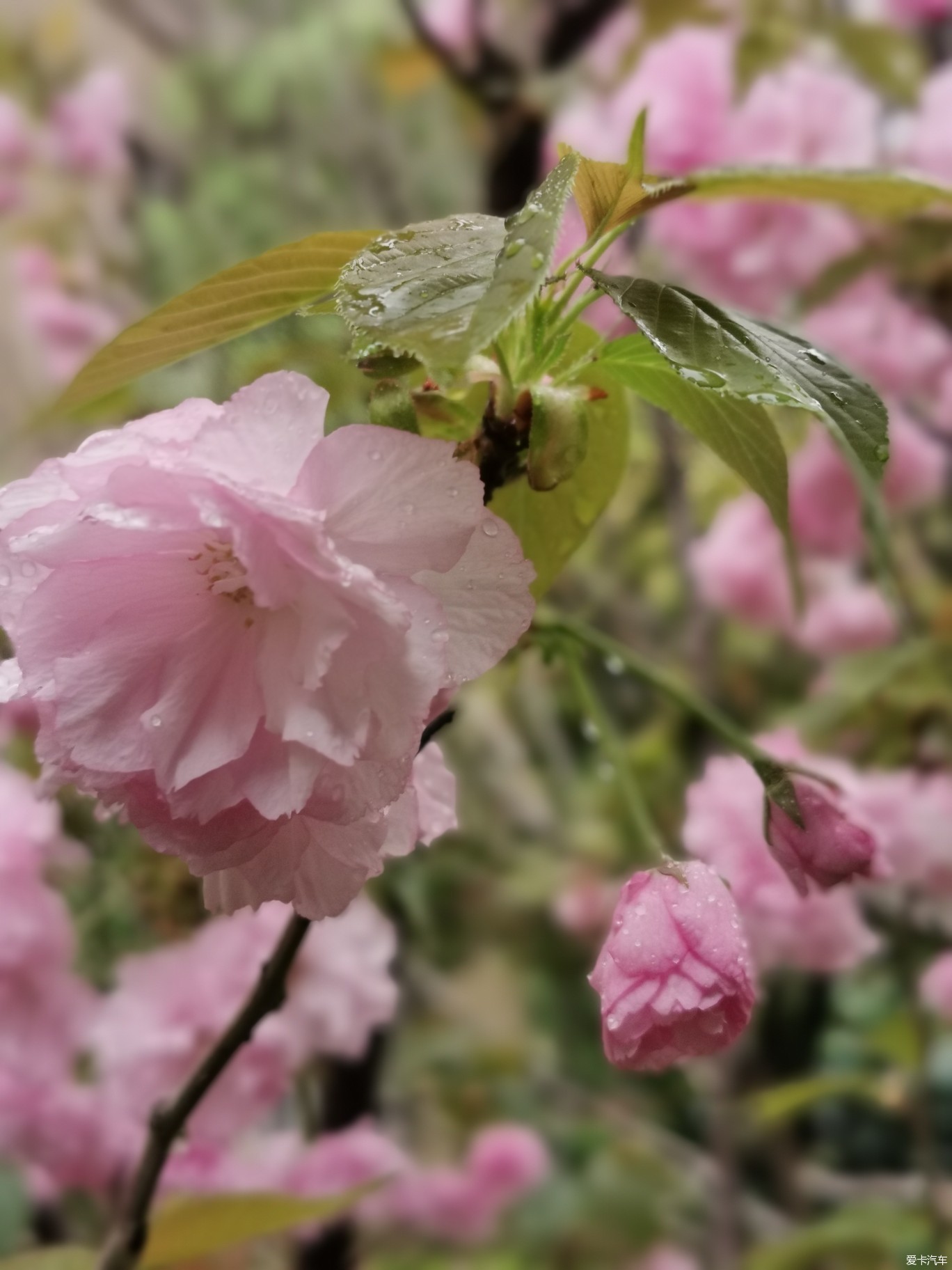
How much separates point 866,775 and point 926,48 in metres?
0.89

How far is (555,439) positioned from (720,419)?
0.17ft

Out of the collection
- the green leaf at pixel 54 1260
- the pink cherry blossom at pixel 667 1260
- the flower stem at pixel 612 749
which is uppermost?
the flower stem at pixel 612 749

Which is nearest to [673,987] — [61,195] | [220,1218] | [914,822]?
[220,1218]

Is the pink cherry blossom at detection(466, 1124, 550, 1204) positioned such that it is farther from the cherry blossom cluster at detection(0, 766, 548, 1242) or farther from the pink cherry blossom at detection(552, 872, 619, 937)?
the cherry blossom cluster at detection(0, 766, 548, 1242)

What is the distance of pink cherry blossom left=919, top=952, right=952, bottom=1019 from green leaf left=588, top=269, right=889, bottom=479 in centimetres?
67

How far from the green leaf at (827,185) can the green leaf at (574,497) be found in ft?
0.18

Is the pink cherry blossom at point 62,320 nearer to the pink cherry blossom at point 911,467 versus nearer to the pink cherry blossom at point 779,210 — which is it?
the pink cherry blossom at point 779,210

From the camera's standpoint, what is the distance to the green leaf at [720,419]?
254mm

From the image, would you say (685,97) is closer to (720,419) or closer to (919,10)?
(919,10)

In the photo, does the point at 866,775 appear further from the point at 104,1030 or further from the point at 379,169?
the point at 379,169

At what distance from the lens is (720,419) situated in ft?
0.84

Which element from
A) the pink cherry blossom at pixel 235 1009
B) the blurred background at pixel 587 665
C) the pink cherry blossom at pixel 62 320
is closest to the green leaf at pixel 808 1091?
the blurred background at pixel 587 665

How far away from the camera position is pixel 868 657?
29.7 inches

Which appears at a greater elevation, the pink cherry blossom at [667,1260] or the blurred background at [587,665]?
the blurred background at [587,665]
